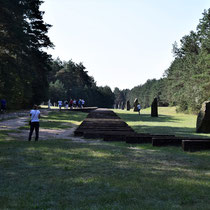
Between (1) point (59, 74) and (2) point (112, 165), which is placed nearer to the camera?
(2) point (112, 165)

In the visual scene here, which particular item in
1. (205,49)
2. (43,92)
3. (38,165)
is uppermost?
(205,49)

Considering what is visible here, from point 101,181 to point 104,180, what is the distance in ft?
0.29

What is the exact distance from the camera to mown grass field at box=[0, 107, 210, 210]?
386cm

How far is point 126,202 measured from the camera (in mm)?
3855

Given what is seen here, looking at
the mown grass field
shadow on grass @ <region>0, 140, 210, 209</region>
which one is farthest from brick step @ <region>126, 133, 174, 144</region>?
shadow on grass @ <region>0, 140, 210, 209</region>

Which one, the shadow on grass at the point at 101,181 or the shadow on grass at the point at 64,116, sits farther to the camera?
the shadow on grass at the point at 64,116

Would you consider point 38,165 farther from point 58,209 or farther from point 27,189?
point 58,209

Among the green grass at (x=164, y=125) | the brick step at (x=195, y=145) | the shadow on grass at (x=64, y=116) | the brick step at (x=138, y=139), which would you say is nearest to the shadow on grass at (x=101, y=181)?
the brick step at (x=195, y=145)

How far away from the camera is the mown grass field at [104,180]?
3.86m

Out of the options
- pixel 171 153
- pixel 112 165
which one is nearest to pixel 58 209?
pixel 112 165

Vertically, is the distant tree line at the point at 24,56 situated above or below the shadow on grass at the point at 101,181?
above

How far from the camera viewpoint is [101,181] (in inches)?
193

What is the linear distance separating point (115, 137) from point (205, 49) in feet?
107

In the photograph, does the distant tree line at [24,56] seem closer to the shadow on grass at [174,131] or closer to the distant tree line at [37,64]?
the distant tree line at [37,64]
